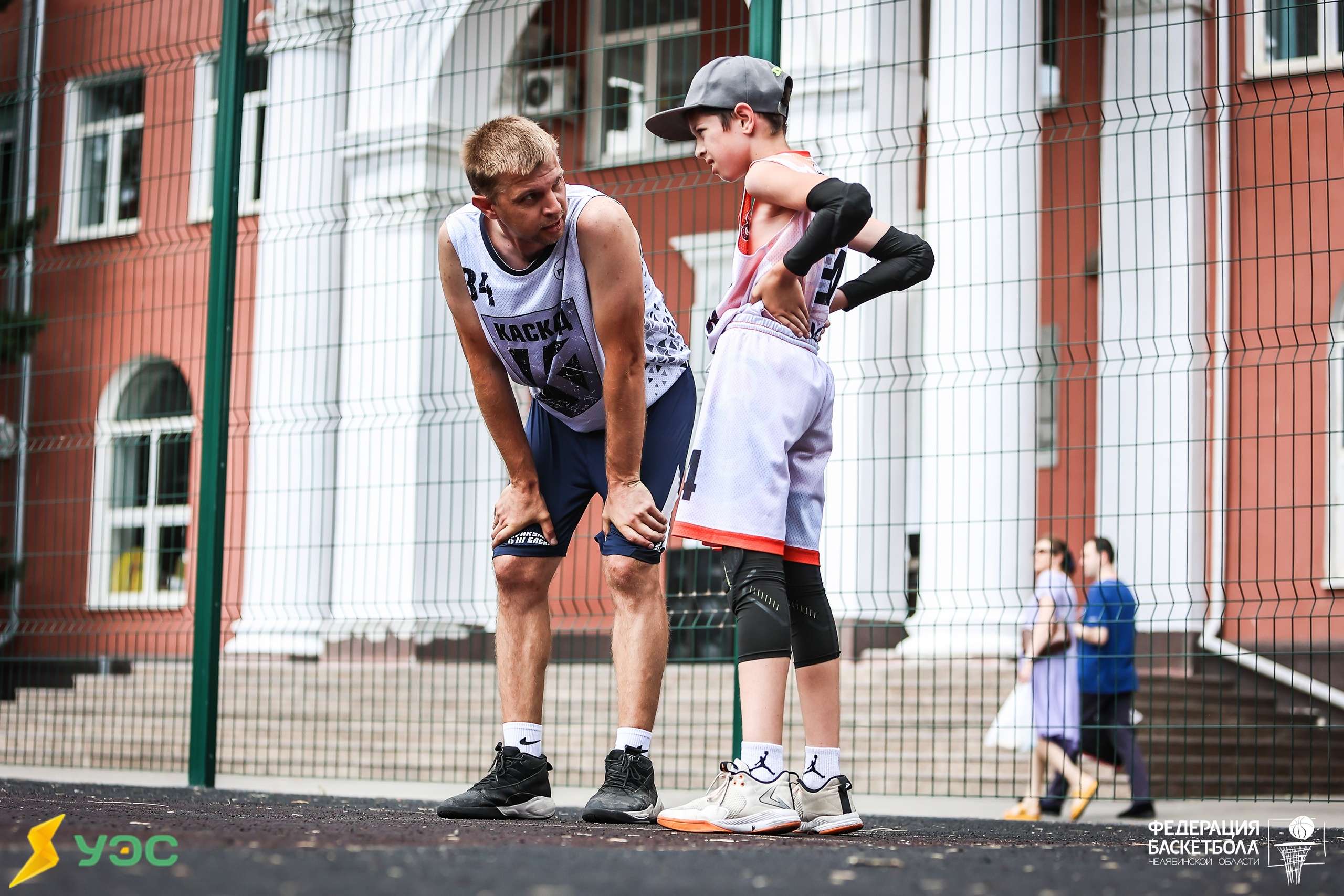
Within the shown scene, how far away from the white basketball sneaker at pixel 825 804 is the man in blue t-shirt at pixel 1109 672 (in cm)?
379

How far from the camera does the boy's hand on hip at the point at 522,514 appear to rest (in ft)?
12.1

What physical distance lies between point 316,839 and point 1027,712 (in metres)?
5.37

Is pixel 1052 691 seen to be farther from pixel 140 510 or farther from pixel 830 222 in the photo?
pixel 830 222

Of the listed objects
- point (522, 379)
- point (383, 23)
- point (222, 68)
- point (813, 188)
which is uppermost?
point (383, 23)

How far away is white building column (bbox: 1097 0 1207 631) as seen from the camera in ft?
18.5

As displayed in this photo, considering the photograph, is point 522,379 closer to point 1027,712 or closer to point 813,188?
point 813,188

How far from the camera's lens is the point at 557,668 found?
31.2 feet

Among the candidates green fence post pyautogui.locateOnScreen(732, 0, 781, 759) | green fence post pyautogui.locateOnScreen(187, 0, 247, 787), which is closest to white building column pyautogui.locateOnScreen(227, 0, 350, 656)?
green fence post pyautogui.locateOnScreen(187, 0, 247, 787)

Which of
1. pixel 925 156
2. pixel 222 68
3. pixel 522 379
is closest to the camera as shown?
pixel 522 379

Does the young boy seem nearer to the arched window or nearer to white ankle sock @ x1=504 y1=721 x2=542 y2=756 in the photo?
white ankle sock @ x1=504 y1=721 x2=542 y2=756

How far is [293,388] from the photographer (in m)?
7.82

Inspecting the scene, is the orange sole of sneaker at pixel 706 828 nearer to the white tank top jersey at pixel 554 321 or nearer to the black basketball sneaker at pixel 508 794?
the black basketball sneaker at pixel 508 794

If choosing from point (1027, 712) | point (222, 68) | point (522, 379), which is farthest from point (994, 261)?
point (522, 379)

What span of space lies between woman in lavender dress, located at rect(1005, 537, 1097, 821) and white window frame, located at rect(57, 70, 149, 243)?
186 inches
